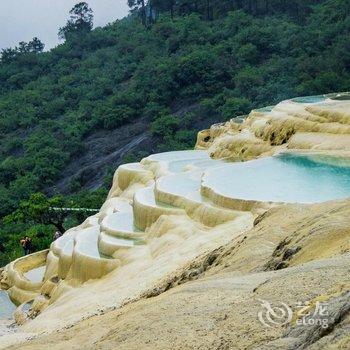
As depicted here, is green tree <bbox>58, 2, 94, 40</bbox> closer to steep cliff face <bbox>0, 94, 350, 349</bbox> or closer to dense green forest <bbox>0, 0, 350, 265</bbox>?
dense green forest <bbox>0, 0, 350, 265</bbox>

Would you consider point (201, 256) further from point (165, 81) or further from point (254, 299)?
point (165, 81)

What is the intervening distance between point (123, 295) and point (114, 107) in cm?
3398

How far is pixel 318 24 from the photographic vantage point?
40.1 meters

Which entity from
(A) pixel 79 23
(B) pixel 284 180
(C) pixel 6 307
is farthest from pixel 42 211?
(A) pixel 79 23

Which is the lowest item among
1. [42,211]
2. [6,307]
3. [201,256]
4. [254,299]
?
[6,307]

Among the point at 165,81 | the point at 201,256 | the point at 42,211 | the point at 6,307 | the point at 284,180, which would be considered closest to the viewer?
the point at 201,256

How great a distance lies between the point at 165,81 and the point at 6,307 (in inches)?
1057

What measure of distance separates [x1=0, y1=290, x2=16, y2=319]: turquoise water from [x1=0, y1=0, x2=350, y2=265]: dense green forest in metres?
6.78

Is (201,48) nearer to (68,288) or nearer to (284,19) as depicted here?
(284,19)

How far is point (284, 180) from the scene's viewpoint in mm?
12836

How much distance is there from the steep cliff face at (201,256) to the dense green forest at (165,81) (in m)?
9.33

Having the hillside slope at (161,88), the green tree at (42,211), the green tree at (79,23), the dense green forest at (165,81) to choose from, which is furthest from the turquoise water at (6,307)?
the green tree at (79,23)

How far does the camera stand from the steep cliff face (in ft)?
15.1

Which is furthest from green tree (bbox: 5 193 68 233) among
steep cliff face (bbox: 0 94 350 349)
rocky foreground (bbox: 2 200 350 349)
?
rocky foreground (bbox: 2 200 350 349)
